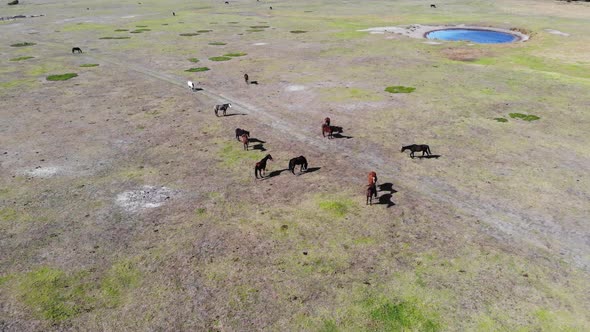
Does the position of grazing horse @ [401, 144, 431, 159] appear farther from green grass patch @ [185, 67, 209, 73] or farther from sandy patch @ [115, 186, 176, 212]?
green grass patch @ [185, 67, 209, 73]

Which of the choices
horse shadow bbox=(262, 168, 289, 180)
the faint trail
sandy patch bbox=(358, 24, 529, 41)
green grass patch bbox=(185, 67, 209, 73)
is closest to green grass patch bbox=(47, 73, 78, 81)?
green grass patch bbox=(185, 67, 209, 73)

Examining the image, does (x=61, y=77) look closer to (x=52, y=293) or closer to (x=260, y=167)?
(x=260, y=167)

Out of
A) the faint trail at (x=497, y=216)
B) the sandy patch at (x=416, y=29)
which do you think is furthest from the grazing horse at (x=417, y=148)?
the sandy patch at (x=416, y=29)

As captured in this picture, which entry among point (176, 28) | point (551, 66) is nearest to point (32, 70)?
point (176, 28)

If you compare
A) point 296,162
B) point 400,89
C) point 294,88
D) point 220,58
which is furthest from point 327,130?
point 220,58

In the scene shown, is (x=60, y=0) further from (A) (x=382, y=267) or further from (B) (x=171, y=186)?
(A) (x=382, y=267)

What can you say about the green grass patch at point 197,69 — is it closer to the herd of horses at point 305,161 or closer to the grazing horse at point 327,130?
the herd of horses at point 305,161

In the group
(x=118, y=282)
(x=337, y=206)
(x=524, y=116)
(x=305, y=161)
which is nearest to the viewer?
(x=118, y=282)

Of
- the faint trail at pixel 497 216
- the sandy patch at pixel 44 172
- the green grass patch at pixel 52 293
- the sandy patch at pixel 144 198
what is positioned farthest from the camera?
the sandy patch at pixel 44 172
